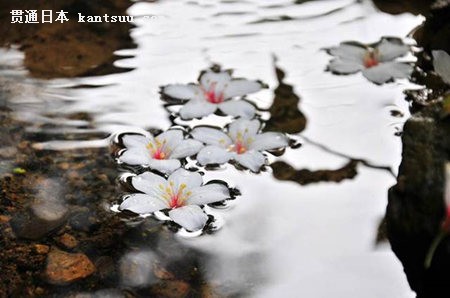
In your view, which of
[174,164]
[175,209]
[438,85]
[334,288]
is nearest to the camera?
[334,288]

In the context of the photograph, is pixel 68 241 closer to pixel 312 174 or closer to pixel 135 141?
pixel 135 141

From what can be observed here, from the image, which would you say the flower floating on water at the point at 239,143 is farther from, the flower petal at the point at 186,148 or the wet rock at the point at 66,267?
the wet rock at the point at 66,267

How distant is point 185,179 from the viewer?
73.1 inches

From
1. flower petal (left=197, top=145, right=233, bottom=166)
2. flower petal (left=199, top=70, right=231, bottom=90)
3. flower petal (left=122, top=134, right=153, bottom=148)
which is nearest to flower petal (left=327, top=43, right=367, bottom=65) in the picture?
flower petal (left=199, top=70, right=231, bottom=90)

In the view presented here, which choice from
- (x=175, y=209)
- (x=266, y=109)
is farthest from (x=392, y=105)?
(x=175, y=209)

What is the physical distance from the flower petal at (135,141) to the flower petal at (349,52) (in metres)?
0.75

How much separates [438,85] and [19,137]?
1.27 metres

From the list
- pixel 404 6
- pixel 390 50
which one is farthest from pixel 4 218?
pixel 404 6

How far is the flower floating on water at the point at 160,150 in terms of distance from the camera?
6.32 ft

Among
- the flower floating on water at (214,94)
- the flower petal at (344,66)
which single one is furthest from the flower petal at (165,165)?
the flower petal at (344,66)

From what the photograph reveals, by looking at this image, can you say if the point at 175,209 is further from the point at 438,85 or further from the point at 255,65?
the point at 438,85

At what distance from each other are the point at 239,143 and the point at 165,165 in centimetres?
22

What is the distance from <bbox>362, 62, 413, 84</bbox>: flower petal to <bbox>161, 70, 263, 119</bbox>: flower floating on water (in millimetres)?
350

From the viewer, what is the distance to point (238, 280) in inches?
64.9
